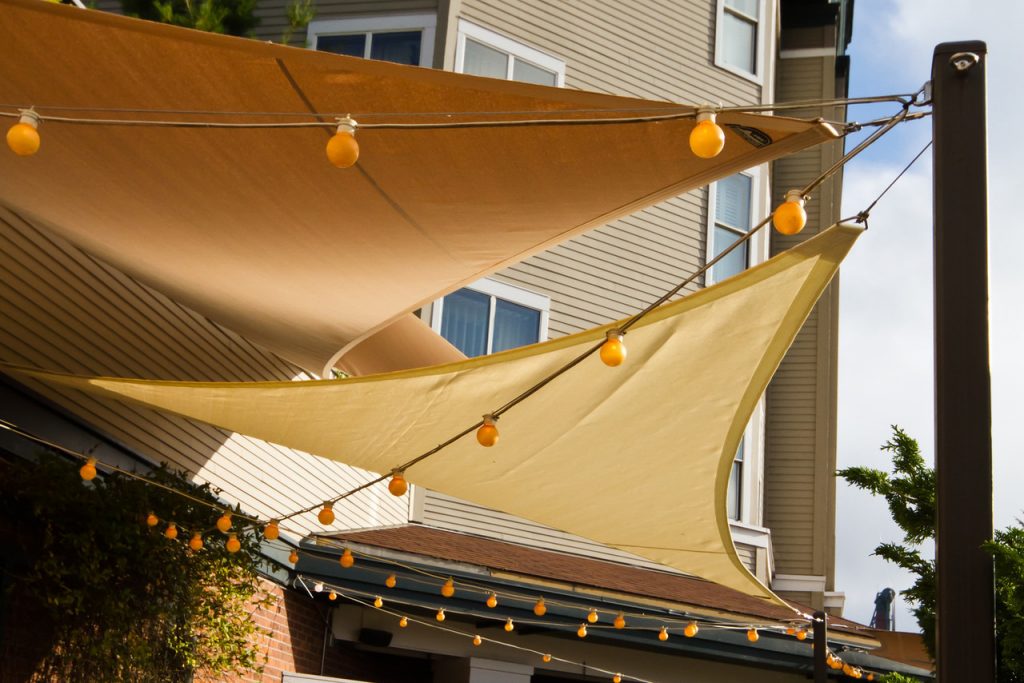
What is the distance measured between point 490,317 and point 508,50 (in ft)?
9.62

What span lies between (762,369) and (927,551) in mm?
862

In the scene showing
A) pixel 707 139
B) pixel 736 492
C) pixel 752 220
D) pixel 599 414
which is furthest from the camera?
pixel 752 220

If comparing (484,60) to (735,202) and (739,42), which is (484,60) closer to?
(735,202)

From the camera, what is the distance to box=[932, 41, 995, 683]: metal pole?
2.90 metres

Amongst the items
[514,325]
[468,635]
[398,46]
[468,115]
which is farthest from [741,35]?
[468,115]

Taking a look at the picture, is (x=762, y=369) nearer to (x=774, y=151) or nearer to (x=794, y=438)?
(x=774, y=151)

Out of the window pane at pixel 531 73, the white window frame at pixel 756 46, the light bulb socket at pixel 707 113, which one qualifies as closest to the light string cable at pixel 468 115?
the light bulb socket at pixel 707 113

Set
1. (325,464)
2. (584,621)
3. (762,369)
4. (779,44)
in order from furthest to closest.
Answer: (779,44), (325,464), (584,621), (762,369)

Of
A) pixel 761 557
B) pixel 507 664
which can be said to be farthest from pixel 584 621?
pixel 761 557

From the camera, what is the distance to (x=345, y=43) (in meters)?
12.2

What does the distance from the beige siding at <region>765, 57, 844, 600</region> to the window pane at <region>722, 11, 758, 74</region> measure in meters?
1.18

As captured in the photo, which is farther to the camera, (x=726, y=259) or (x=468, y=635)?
(x=726, y=259)

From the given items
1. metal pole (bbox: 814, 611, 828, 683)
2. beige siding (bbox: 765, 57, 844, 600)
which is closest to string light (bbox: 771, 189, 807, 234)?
metal pole (bbox: 814, 611, 828, 683)

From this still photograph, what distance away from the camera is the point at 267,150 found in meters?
3.92
